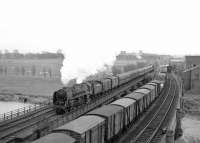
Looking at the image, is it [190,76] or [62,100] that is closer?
[62,100]

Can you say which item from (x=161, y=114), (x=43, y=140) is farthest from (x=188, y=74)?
(x=43, y=140)

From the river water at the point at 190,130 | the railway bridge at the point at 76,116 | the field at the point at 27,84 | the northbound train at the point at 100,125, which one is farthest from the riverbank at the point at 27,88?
the northbound train at the point at 100,125

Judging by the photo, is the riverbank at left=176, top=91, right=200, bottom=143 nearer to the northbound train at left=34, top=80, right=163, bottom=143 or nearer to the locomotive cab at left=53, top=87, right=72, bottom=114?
the northbound train at left=34, top=80, right=163, bottom=143

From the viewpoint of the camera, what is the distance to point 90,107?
109 feet

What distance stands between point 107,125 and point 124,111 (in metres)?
4.27

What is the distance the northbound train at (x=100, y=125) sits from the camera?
47.3 feet

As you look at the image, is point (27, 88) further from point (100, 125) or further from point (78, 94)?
point (100, 125)

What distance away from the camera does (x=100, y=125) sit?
1833 cm

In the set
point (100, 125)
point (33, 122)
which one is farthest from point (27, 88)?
point (100, 125)

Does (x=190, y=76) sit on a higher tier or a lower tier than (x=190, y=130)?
higher

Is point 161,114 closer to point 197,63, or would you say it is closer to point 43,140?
point 43,140

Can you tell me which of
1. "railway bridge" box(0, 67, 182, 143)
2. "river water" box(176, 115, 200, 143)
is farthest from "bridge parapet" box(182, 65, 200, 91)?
"railway bridge" box(0, 67, 182, 143)

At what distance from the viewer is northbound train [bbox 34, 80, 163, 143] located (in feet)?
47.3

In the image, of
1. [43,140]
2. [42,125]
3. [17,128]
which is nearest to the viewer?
[43,140]
